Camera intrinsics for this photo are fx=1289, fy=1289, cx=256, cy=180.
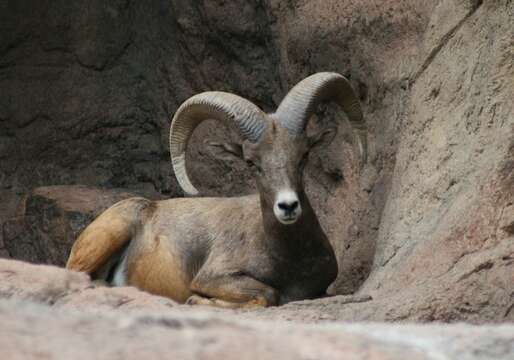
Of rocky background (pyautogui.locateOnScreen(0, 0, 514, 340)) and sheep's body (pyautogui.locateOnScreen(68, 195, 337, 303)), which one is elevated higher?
rocky background (pyautogui.locateOnScreen(0, 0, 514, 340))

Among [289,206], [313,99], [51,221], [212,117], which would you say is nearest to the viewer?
[289,206]

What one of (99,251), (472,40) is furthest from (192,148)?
(472,40)

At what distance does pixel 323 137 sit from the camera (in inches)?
480

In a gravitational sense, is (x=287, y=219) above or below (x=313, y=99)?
below

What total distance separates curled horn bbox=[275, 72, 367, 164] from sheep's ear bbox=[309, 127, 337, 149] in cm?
25

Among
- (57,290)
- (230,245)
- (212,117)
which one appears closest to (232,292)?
(230,245)

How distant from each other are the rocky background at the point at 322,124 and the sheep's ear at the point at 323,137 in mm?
576

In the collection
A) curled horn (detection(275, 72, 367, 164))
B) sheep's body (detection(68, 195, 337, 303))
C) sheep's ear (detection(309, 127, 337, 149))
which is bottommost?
sheep's body (detection(68, 195, 337, 303))

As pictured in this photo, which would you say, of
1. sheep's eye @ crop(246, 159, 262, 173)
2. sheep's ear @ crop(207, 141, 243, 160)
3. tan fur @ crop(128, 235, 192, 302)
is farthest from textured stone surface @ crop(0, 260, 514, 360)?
tan fur @ crop(128, 235, 192, 302)

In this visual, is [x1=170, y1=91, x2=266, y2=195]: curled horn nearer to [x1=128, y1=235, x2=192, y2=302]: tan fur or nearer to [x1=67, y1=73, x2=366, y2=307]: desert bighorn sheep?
[x1=67, y1=73, x2=366, y2=307]: desert bighorn sheep

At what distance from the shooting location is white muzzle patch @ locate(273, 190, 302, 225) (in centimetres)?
1086

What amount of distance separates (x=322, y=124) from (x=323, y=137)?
158 centimetres

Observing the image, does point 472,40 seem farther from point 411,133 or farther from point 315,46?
point 315,46

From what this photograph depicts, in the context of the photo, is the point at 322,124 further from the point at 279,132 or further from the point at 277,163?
the point at 277,163
